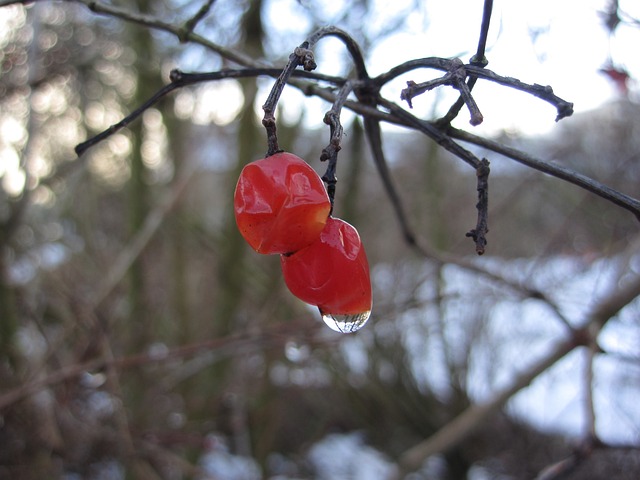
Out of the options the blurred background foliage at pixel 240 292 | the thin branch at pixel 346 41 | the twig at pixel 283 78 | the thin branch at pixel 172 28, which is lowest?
the twig at pixel 283 78

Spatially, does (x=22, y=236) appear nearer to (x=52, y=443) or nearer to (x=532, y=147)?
(x=52, y=443)

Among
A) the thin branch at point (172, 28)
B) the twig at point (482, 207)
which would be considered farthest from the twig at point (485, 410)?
the thin branch at point (172, 28)

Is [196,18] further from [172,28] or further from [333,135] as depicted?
[333,135]

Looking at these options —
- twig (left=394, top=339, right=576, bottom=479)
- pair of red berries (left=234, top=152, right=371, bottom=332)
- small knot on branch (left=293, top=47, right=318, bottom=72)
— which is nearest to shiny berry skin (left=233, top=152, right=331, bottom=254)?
pair of red berries (left=234, top=152, right=371, bottom=332)

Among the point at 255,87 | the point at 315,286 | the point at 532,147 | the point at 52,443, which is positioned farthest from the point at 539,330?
the point at 315,286

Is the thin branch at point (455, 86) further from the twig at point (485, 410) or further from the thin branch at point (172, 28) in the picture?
the twig at point (485, 410)

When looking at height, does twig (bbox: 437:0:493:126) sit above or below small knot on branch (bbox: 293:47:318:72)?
above

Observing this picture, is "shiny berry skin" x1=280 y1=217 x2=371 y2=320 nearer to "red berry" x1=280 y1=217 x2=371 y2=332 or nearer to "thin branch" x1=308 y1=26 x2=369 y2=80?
"red berry" x1=280 y1=217 x2=371 y2=332

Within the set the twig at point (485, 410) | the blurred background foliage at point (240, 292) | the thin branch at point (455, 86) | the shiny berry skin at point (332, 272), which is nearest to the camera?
the thin branch at point (455, 86)

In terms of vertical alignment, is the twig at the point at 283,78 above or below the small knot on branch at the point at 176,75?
below
